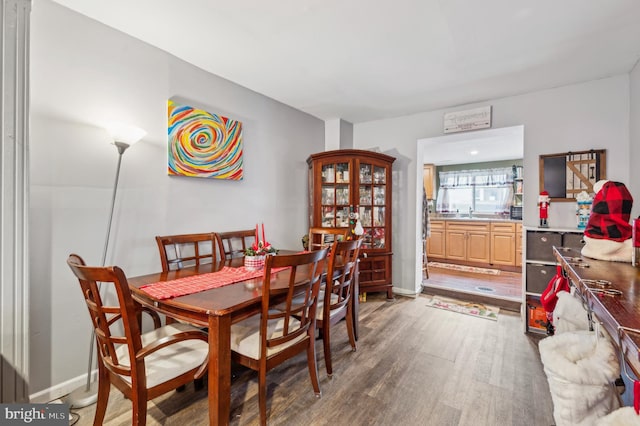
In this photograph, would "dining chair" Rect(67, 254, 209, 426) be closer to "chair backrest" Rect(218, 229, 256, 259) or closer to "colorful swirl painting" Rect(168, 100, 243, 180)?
"chair backrest" Rect(218, 229, 256, 259)

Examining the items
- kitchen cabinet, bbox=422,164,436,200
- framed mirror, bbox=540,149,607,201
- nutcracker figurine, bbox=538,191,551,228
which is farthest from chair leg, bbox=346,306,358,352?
kitchen cabinet, bbox=422,164,436,200

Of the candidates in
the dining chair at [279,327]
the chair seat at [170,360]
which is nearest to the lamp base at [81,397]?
the chair seat at [170,360]

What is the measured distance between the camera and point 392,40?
214 cm

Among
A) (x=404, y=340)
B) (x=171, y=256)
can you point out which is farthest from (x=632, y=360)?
(x=171, y=256)

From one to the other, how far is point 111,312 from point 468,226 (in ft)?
18.5

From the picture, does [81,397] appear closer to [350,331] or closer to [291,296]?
[291,296]

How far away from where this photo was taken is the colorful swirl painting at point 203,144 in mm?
2375

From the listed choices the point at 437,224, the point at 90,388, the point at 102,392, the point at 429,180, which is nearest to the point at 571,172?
the point at 437,224

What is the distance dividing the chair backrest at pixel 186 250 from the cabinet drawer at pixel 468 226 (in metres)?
4.62

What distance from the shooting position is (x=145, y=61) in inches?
87.4

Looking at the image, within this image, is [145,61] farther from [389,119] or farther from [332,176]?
[389,119]

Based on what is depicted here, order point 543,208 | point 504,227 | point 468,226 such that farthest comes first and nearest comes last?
point 468,226 < point 504,227 < point 543,208

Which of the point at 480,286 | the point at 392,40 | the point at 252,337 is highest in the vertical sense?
the point at 392,40

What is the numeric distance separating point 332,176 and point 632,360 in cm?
314
